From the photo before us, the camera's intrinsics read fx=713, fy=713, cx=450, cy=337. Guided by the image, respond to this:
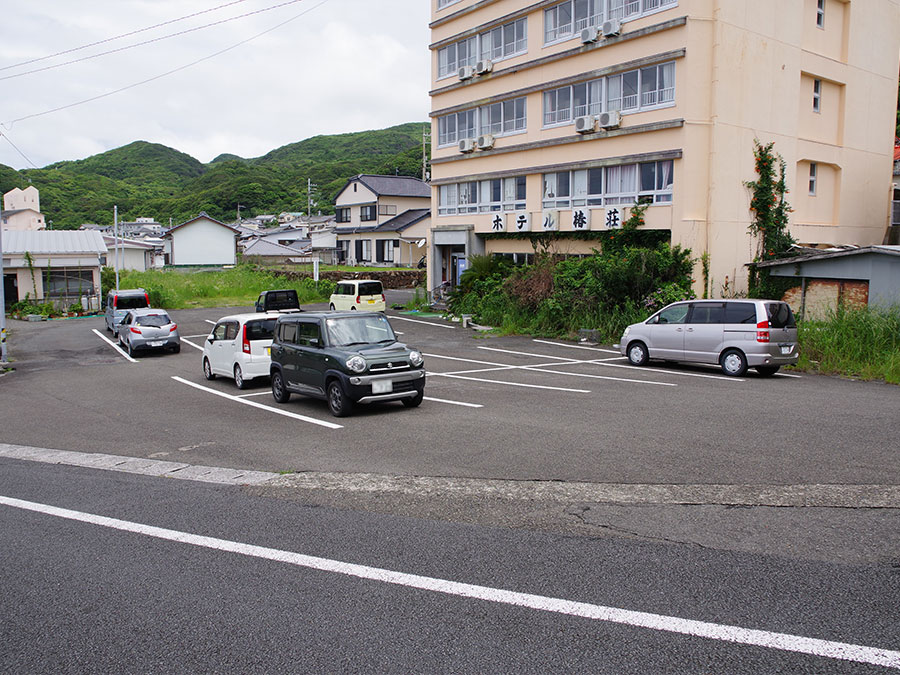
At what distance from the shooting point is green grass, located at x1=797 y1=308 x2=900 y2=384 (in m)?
16.1

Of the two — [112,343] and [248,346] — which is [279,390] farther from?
[112,343]

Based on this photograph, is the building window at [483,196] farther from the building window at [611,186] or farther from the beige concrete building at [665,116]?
the building window at [611,186]

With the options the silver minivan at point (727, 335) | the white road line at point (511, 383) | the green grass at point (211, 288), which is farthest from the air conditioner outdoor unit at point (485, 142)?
the white road line at point (511, 383)

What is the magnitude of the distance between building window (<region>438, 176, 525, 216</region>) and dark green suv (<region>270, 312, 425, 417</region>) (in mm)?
20188

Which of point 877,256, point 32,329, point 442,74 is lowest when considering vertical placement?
point 32,329

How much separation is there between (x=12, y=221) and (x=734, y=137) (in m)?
81.3

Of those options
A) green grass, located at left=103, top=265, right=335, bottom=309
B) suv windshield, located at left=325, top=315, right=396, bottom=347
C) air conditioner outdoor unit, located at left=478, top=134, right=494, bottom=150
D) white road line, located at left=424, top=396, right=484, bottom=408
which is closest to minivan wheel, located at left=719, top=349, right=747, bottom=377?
white road line, located at left=424, top=396, right=484, bottom=408

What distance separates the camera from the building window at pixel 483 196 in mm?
32500

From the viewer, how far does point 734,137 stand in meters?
25.1

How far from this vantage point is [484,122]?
3416 centimetres

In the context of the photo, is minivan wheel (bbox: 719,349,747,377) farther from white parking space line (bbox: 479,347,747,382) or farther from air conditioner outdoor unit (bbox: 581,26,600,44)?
air conditioner outdoor unit (bbox: 581,26,600,44)

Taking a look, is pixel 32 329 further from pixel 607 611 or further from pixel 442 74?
pixel 607 611

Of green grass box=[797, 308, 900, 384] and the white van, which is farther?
the white van

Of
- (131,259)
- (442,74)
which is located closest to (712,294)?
(442,74)
